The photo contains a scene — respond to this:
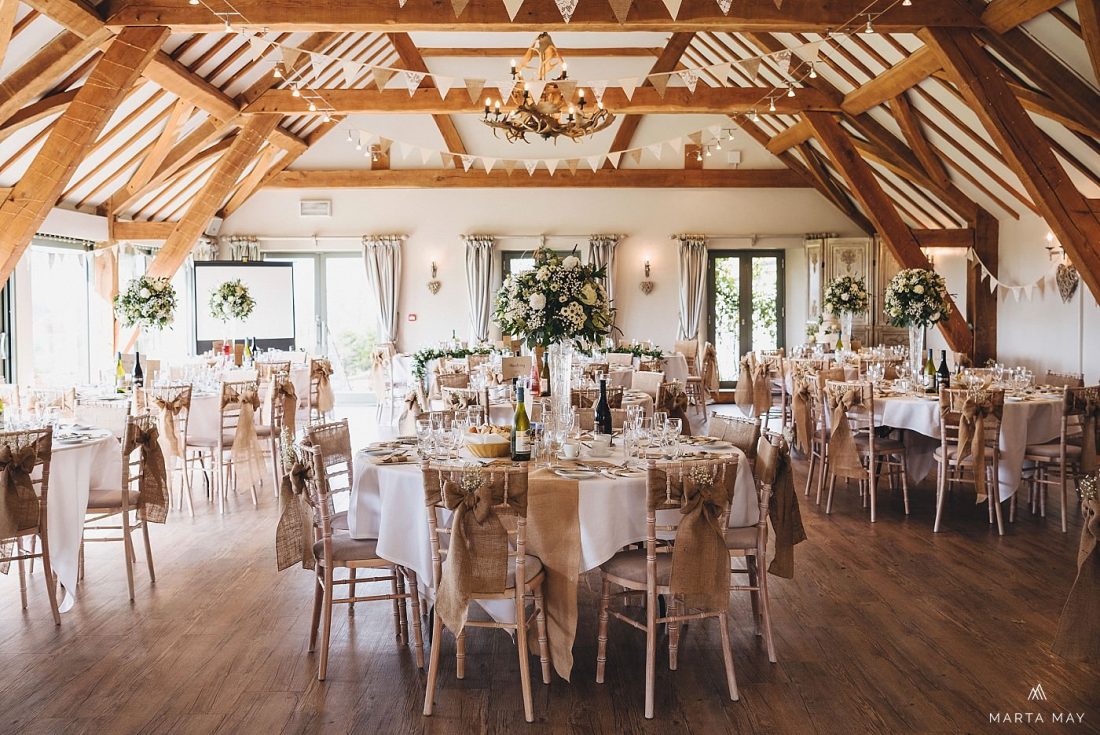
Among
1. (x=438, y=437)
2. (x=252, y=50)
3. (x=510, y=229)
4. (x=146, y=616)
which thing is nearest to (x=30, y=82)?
(x=252, y=50)

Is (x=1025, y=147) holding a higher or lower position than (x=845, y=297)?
higher

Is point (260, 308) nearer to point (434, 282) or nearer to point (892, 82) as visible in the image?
point (434, 282)

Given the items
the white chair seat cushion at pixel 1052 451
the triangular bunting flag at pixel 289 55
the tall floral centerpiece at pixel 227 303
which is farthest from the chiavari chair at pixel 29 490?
the tall floral centerpiece at pixel 227 303

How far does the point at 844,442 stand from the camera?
6629mm

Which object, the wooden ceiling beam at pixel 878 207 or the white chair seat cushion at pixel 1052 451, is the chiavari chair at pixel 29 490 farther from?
the wooden ceiling beam at pixel 878 207

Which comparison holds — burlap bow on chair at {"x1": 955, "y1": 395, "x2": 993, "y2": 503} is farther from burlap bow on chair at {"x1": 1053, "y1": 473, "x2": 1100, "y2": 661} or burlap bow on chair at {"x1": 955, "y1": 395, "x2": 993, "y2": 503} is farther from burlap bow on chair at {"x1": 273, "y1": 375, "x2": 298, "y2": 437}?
burlap bow on chair at {"x1": 273, "y1": 375, "x2": 298, "y2": 437}

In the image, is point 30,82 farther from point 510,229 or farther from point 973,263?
point 973,263

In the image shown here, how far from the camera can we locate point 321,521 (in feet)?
12.6

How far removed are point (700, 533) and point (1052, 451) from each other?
3.91 metres

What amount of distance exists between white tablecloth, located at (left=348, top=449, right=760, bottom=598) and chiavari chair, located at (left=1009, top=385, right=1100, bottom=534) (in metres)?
3.04

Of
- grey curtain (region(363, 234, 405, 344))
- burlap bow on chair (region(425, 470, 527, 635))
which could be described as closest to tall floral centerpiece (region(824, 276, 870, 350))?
grey curtain (region(363, 234, 405, 344))

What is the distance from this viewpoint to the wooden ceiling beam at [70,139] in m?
6.71

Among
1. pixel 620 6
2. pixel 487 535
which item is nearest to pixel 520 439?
pixel 487 535

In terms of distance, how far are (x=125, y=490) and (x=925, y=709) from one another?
4032mm
